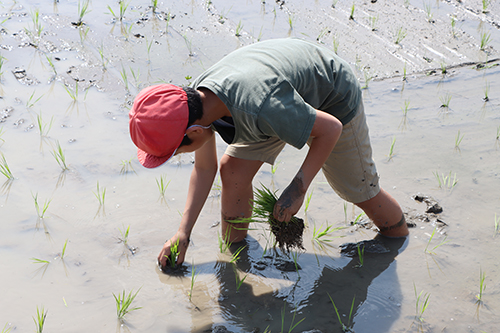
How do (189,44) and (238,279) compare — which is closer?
(238,279)

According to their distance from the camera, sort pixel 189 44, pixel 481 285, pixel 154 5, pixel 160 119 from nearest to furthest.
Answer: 1. pixel 160 119
2. pixel 481 285
3. pixel 189 44
4. pixel 154 5

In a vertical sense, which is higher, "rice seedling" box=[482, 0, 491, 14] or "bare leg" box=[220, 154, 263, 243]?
"rice seedling" box=[482, 0, 491, 14]

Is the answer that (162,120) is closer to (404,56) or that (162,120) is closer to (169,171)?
(169,171)

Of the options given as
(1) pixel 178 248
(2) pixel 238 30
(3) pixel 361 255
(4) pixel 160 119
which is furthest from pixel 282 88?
(2) pixel 238 30

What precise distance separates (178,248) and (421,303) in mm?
1313

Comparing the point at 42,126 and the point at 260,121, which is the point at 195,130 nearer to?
the point at 260,121

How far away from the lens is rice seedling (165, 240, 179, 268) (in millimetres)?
2438

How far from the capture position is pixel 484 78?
4473 millimetres

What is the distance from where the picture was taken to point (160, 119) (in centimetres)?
181

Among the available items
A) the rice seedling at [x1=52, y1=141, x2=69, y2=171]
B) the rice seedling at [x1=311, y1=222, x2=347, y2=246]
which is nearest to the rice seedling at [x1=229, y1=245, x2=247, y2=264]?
the rice seedling at [x1=311, y1=222, x2=347, y2=246]

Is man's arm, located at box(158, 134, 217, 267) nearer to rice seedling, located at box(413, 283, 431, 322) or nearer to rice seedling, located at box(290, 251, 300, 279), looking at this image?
rice seedling, located at box(290, 251, 300, 279)

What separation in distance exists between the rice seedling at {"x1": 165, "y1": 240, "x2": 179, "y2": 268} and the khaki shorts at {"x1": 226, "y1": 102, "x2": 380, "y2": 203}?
1.88 ft

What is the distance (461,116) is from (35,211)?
346cm

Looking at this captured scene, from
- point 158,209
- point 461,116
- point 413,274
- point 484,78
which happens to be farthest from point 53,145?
point 484,78
